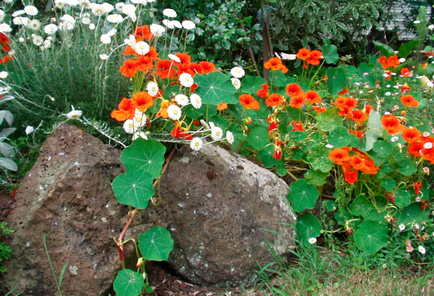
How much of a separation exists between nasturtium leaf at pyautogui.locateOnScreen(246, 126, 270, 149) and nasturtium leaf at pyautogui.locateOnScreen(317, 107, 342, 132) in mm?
371

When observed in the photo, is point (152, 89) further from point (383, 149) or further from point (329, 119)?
point (383, 149)

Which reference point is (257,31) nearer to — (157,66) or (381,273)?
(157,66)

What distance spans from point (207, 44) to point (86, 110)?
1.89 metres

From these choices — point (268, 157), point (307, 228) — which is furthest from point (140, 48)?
point (307, 228)

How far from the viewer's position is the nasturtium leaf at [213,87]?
2122mm

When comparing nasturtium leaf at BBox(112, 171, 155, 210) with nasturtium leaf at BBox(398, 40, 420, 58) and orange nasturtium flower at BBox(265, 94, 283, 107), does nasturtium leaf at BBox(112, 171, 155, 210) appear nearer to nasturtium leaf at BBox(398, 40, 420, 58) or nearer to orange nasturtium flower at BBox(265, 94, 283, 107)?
orange nasturtium flower at BBox(265, 94, 283, 107)

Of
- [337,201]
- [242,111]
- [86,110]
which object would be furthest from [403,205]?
[86,110]

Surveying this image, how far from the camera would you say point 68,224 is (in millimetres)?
1881

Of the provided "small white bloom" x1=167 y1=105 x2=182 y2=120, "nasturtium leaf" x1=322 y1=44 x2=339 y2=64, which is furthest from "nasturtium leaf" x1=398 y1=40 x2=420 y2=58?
"small white bloom" x1=167 y1=105 x2=182 y2=120

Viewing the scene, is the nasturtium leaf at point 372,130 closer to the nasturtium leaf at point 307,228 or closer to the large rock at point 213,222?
the nasturtium leaf at point 307,228

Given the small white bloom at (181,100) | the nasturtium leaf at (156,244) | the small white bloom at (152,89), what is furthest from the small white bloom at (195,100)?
the nasturtium leaf at (156,244)

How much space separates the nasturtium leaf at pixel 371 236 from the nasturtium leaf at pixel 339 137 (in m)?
0.48

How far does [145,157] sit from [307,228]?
1075mm

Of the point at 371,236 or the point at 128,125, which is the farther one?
the point at 371,236
